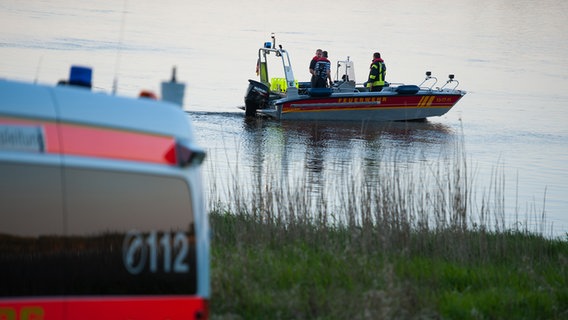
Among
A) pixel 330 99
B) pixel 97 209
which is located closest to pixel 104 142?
pixel 97 209

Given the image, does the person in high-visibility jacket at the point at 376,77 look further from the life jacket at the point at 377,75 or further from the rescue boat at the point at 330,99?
the rescue boat at the point at 330,99

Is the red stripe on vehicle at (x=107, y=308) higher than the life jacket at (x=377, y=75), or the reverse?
the life jacket at (x=377, y=75)

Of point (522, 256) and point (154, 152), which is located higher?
point (154, 152)

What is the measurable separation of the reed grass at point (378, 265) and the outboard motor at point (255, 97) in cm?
1808

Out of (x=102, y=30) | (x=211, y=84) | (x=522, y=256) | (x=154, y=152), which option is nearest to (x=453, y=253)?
(x=522, y=256)

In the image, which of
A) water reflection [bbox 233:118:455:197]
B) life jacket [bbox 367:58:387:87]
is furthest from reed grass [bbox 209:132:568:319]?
life jacket [bbox 367:58:387:87]

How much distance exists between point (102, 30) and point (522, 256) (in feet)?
172

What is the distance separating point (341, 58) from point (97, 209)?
49431mm

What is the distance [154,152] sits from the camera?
16.2 ft

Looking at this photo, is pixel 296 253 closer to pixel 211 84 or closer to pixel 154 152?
pixel 154 152

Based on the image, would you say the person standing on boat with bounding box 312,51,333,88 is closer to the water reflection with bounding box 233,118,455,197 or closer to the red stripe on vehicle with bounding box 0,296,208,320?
the water reflection with bounding box 233,118,455,197

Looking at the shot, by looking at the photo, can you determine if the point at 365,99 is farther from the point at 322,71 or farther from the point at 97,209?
the point at 97,209

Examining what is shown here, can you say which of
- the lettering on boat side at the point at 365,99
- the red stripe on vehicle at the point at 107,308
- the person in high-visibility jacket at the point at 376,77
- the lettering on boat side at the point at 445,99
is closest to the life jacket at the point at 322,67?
the lettering on boat side at the point at 365,99

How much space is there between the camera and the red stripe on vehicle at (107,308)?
466 centimetres
